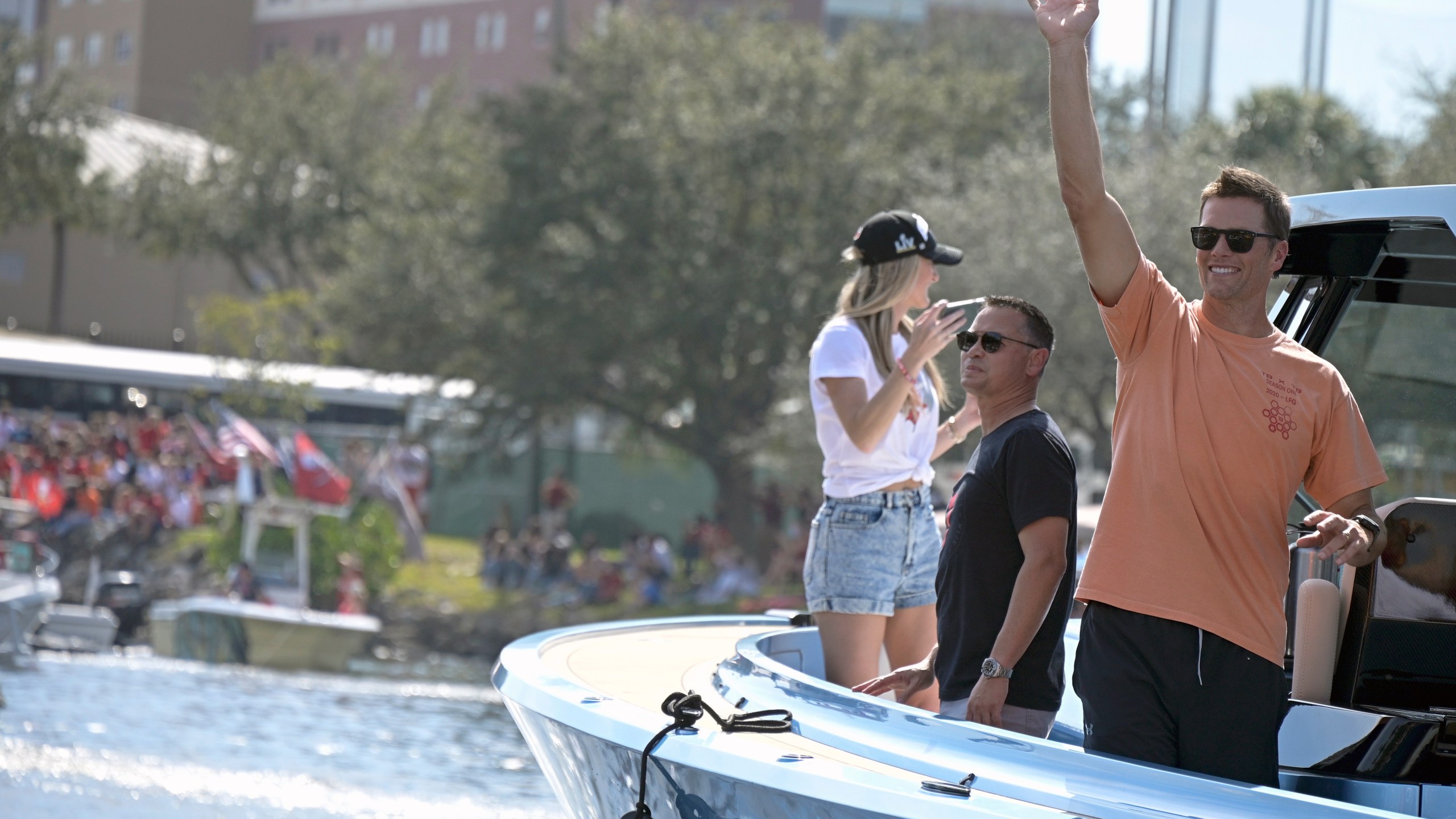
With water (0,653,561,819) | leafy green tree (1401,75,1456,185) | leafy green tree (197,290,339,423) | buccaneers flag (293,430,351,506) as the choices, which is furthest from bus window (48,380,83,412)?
leafy green tree (1401,75,1456,185)

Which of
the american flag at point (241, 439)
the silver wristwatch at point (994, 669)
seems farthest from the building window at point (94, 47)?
the silver wristwatch at point (994, 669)

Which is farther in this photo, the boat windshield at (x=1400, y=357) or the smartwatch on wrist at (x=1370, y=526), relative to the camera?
the boat windshield at (x=1400, y=357)

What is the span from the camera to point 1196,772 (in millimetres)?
2584

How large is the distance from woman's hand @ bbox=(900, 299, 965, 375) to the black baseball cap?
1.11ft

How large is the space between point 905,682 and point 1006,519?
0.56 metres

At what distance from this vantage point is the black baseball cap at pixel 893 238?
4.13 metres

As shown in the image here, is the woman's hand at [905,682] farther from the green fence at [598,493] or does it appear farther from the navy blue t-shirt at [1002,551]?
the green fence at [598,493]

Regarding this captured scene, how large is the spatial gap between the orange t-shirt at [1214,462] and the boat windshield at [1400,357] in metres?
0.83

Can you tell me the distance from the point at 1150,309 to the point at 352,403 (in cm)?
3385

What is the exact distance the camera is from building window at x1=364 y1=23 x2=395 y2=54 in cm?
7112

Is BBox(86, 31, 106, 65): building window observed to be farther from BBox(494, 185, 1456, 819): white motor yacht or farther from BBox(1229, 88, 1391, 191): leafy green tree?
BBox(494, 185, 1456, 819): white motor yacht

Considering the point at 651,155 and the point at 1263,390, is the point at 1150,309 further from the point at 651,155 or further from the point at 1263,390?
the point at 651,155

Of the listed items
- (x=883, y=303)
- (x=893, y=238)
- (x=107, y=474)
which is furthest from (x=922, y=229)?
(x=107, y=474)

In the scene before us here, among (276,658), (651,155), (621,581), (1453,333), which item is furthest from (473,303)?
(1453,333)
